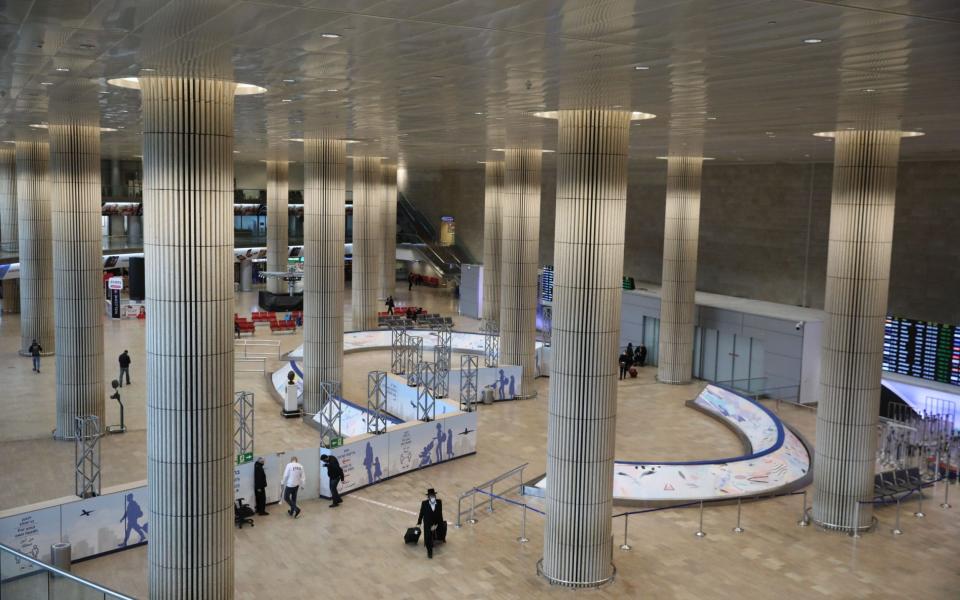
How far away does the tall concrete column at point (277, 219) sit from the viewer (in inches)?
1802

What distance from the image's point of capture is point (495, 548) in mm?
15766

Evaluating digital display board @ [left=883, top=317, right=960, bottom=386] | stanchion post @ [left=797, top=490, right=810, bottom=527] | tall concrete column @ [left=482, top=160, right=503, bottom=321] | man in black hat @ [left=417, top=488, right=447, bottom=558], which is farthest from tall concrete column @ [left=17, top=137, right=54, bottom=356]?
digital display board @ [left=883, top=317, right=960, bottom=386]

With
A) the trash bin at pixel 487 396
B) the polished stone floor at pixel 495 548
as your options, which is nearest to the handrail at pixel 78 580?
the polished stone floor at pixel 495 548

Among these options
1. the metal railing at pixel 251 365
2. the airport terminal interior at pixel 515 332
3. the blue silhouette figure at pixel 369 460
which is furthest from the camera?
the metal railing at pixel 251 365

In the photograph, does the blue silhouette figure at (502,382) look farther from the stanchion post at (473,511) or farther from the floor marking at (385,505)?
the stanchion post at (473,511)

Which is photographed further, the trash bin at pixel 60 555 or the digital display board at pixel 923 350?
the digital display board at pixel 923 350

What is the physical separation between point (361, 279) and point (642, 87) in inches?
1110

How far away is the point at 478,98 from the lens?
14.5 m

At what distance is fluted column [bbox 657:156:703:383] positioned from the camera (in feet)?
97.1

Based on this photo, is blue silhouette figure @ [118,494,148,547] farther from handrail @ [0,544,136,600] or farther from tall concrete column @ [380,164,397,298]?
tall concrete column @ [380,164,397,298]

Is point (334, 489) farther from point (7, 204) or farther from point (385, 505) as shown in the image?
point (7, 204)

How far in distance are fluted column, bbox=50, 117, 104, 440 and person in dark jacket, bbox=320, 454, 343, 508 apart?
23.3ft

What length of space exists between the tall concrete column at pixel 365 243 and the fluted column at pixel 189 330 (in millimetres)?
26616

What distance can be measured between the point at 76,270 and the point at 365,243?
19.1 metres
